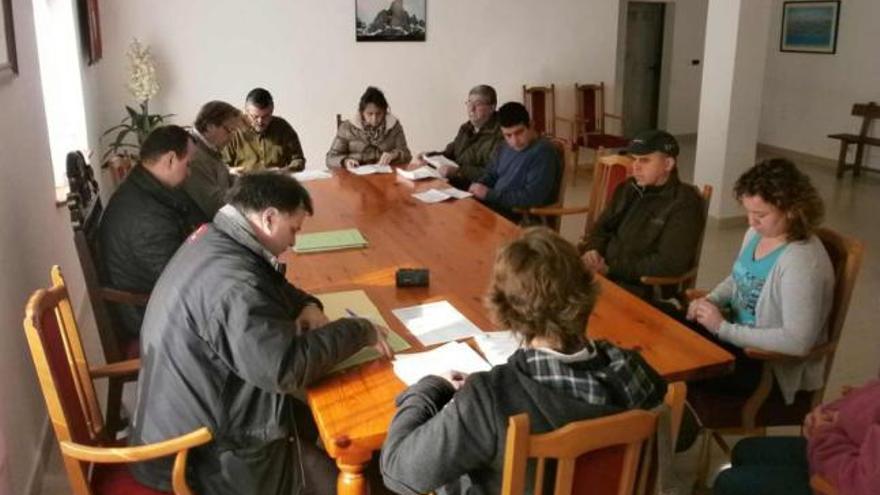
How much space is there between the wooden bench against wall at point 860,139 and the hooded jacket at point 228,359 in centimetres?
715

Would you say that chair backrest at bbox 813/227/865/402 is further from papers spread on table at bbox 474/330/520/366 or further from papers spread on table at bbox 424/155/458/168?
papers spread on table at bbox 424/155/458/168

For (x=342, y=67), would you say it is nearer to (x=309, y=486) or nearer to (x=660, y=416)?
(x=309, y=486)

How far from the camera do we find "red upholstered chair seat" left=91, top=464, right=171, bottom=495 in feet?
5.49

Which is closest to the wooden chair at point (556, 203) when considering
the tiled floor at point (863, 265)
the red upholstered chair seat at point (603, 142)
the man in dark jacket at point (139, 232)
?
the tiled floor at point (863, 265)

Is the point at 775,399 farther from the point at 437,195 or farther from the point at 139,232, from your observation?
the point at 139,232

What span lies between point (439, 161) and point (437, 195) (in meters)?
0.83

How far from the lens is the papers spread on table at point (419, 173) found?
13.0ft

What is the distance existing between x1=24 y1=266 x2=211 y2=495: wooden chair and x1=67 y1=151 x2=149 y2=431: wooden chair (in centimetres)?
34

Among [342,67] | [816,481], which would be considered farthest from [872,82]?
[816,481]

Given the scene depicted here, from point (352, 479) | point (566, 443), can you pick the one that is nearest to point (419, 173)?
point (352, 479)

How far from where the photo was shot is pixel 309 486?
1.92m

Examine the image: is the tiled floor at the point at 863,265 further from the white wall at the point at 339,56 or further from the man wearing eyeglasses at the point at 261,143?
the man wearing eyeglasses at the point at 261,143

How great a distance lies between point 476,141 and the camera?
14.5ft

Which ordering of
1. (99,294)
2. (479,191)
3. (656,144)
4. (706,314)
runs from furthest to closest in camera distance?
(479,191) < (656,144) < (99,294) < (706,314)
